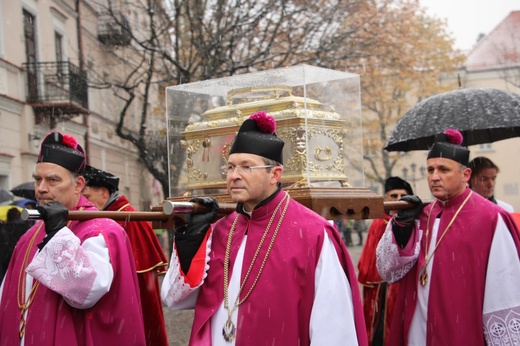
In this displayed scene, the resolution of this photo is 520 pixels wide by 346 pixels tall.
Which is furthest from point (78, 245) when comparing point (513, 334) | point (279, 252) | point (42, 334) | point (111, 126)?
point (111, 126)

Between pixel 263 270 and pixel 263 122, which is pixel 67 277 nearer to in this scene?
pixel 263 270

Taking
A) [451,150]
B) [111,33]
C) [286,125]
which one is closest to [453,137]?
[451,150]

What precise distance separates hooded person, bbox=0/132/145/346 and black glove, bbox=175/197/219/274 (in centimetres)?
43

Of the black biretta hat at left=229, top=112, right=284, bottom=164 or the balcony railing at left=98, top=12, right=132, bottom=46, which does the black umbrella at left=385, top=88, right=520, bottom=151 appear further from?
the balcony railing at left=98, top=12, right=132, bottom=46

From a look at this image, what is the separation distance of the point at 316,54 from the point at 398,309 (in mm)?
11759

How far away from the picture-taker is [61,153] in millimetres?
4613

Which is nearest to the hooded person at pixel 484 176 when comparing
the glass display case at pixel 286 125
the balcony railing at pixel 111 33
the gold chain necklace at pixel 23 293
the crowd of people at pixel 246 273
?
the glass display case at pixel 286 125

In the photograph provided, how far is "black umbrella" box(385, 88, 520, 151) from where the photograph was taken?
682 centimetres

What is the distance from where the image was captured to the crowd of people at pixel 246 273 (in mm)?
4137

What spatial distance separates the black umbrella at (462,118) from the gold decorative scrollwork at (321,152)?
1524 mm

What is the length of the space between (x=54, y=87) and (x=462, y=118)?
14156 mm

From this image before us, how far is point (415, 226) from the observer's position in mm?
5602

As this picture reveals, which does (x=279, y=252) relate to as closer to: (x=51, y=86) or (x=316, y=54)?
(x=316, y=54)

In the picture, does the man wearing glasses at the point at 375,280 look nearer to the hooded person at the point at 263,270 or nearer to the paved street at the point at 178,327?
the paved street at the point at 178,327
